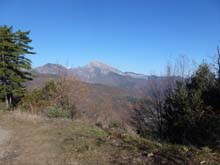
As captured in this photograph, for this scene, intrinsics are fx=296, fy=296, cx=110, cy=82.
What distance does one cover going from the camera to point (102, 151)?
663 cm

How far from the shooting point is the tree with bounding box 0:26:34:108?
32.4m

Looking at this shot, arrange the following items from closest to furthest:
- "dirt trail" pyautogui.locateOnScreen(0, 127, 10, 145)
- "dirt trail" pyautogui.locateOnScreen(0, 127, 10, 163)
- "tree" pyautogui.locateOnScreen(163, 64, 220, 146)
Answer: "dirt trail" pyautogui.locateOnScreen(0, 127, 10, 163)
"dirt trail" pyautogui.locateOnScreen(0, 127, 10, 145)
"tree" pyautogui.locateOnScreen(163, 64, 220, 146)

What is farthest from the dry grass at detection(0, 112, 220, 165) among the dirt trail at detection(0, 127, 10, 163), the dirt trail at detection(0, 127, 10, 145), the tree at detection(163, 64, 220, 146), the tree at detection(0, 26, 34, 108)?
the tree at detection(0, 26, 34, 108)

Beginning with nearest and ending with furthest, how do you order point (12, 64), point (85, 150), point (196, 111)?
point (85, 150) → point (196, 111) → point (12, 64)

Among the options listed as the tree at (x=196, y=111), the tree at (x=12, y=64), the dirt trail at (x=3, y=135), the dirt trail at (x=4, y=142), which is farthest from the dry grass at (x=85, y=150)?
the tree at (x=12, y=64)

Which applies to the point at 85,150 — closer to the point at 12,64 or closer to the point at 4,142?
the point at 4,142

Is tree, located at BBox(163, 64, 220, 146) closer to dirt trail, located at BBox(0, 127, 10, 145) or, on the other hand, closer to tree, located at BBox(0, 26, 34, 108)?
dirt trail, located at BBox(0, 127, 10, 145)

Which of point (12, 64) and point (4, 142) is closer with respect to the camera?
Answer: point (4, 142)

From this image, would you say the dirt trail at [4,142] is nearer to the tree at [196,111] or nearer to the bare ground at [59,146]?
the bare ground at [59,146]

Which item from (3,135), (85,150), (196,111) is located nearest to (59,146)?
(85,150)

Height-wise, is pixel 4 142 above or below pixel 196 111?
below

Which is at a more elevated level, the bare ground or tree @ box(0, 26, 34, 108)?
tree @ box(0, 26, 34, 108)

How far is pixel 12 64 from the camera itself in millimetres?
32719

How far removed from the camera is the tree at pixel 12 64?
32.4m
